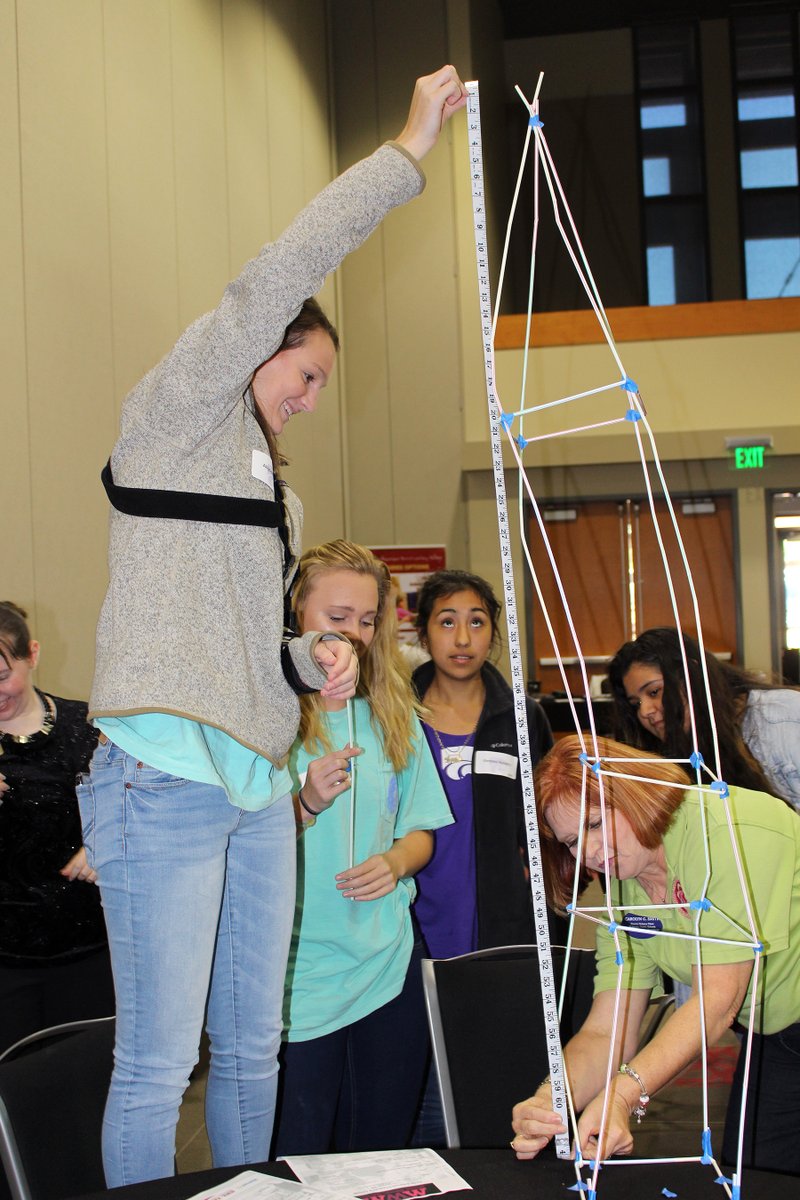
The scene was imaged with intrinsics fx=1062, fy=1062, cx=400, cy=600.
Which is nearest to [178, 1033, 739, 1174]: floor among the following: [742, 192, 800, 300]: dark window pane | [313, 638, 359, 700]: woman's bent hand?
[313, 638, 359, 700]: woman's bent hand

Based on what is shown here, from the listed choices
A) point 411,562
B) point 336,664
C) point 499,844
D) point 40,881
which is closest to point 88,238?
point 40,881

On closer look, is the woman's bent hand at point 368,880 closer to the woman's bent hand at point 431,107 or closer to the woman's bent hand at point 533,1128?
the woman's bent hand at point 533,1128

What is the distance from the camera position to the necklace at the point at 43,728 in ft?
A: 7.43

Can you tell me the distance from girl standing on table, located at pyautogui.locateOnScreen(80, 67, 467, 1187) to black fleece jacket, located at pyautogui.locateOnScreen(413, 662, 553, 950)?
1.19 metres

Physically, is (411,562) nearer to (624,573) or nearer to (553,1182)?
(624,573)

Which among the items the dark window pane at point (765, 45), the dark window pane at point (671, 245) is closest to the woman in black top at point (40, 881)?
the dark window pane at point (671, 245)

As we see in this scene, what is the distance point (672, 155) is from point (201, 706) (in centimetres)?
877

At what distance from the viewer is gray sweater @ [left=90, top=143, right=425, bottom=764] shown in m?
1.18

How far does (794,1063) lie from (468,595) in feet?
4.86

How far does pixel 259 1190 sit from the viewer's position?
1.13m

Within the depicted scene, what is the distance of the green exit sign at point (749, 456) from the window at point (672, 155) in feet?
7.39

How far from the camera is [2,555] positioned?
314 cm

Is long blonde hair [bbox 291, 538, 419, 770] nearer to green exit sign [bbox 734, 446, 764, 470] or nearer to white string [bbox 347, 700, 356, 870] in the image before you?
white string [bbox 347, 700, 356, 870]

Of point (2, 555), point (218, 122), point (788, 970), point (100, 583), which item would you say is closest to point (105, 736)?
point (788, 970)
